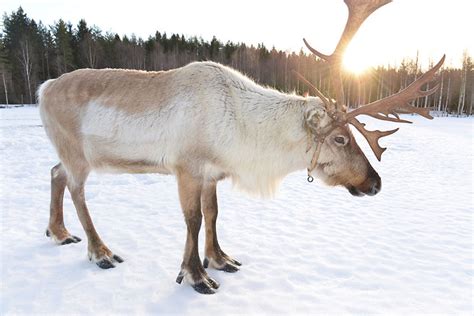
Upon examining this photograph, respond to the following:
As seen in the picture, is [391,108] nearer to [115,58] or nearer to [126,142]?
[126,142]

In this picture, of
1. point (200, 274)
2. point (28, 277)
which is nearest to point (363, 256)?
point (200, 274)

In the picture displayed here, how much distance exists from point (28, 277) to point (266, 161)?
91.3 inches

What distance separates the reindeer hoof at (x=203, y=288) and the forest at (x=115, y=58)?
30294 mm

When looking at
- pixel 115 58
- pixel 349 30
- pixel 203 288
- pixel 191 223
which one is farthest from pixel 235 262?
pixel 115 58

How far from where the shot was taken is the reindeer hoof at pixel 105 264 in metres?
3.09

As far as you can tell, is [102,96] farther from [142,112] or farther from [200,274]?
[200,274]

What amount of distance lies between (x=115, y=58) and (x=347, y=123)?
134ft

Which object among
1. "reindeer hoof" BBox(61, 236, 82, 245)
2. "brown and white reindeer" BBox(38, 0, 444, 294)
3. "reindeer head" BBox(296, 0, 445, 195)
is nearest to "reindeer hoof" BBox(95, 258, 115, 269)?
Answer: "brown and white reindeer" BBox(38, 0, 444, 294)

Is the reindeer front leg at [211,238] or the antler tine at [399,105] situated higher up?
the antler tine at [399,105]

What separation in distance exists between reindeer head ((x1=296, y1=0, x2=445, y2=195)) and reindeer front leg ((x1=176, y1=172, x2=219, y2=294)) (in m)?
1.09

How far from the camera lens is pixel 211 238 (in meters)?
3.34

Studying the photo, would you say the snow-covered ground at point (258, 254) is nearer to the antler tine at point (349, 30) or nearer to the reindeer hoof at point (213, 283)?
the reindeer hoof at point (213, 283)

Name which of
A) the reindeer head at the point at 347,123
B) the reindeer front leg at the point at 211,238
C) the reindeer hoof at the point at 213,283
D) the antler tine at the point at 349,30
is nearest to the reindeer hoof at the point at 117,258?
the reindeer front leg at the point at 211,238

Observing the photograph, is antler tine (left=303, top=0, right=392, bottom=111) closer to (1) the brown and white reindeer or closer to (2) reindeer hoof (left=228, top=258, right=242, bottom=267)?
(1) the brown and white reindeer
